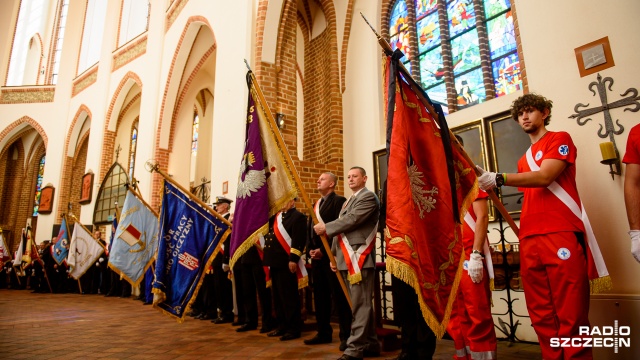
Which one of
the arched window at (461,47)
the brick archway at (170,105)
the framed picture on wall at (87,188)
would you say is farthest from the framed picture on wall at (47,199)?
the arched window at (461,47)

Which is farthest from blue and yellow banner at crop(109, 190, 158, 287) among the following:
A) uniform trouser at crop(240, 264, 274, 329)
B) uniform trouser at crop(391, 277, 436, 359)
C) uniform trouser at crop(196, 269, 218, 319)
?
uniform trouser at crop(391, 277, 436, 359)

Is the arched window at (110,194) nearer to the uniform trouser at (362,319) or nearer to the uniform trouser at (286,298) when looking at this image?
the uniform trouser at (286,298)

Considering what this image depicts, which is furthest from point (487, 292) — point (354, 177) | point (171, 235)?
point (171, 235)

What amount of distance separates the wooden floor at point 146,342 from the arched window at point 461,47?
11.4 ft

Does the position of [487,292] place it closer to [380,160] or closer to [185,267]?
[185,267]

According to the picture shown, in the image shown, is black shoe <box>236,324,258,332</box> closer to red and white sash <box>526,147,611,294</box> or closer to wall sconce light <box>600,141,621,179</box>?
red and white sash <box>526,147,611,294</box>

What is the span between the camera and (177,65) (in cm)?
1009

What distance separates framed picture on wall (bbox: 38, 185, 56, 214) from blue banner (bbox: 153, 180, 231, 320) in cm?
1234

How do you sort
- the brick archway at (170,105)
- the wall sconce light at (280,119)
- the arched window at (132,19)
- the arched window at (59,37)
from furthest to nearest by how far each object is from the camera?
the arched window at (59,37)
the arched window at (132,19)
the brick archway at (170,105)
the wall sconce light at (280,119)

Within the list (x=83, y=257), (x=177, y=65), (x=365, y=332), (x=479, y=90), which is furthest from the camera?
(x=177, y=65)

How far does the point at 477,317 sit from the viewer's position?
253 cm

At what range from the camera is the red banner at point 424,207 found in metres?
2.04

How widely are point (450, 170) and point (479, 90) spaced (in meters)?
3.78

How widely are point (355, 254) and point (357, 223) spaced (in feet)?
0.81
